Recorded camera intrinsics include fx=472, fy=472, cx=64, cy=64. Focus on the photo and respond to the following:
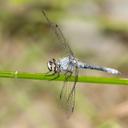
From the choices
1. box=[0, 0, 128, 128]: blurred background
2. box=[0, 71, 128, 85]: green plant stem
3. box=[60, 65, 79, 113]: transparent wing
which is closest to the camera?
box=[0, 71, 128, 85]: green plant stem

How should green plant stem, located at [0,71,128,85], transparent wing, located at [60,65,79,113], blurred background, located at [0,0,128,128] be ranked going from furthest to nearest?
1. blurred background, located at [0,0,128,128]
2. transparent wing, located at [60,65,79,113]
3. green plant stem, located at [0,71,128,85]

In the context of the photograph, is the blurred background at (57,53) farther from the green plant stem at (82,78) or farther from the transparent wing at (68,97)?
the green plant stem at (82,78)

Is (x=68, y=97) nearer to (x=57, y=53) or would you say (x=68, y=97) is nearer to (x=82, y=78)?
(x=82, y=78)

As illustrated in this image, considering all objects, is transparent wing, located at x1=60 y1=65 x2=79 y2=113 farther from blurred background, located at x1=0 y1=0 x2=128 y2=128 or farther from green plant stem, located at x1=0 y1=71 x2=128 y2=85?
green plant stem, located at x1=0 y1=71 x2=128 y2=85

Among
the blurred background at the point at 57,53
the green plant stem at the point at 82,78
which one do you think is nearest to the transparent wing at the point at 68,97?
the blurred background at the point at 57,53

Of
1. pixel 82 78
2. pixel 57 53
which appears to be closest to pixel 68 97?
pixel 82 78

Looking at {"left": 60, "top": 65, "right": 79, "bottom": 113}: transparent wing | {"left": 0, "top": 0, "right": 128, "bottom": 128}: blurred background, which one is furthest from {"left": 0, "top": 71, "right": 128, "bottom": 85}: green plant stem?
{"left": 0, "top": 0, "right": 128, "bottom": 128}: blurred background

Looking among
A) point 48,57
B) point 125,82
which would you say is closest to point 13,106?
point 48,57

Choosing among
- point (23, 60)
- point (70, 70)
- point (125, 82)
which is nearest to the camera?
point (125, 82)

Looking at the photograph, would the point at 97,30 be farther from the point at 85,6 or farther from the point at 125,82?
the point at 125,82
